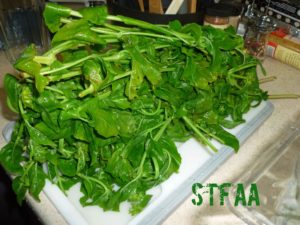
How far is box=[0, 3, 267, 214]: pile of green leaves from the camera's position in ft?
1.34

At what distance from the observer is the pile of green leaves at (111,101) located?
1.34 ft

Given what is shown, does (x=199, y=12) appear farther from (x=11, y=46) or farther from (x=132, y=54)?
(x=11, y=46)

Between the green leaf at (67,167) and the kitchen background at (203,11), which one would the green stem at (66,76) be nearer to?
the green leaf at (67,167)

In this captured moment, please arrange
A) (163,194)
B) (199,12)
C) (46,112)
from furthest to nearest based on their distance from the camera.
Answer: (199,12) < (163,194) < (46,112)

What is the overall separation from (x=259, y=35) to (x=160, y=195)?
2.00 feet

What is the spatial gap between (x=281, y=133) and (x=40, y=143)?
0.50m

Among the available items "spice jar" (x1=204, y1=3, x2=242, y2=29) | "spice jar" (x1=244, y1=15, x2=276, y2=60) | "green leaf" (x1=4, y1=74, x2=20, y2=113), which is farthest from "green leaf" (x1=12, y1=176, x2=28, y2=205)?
"spice jar" (x1=244, y1=15, x2=276, y2=60)

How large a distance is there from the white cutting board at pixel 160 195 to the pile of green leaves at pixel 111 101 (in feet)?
0.05

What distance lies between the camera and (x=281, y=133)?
0.67 m

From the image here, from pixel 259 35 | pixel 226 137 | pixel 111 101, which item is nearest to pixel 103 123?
pixel 111 101

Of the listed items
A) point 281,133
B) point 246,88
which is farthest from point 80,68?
point 281,133

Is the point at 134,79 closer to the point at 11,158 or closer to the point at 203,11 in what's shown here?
the point at 11,158

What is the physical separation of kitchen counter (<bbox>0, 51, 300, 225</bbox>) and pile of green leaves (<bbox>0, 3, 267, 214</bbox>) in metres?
0.05

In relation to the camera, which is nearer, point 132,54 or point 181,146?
point 132,54
